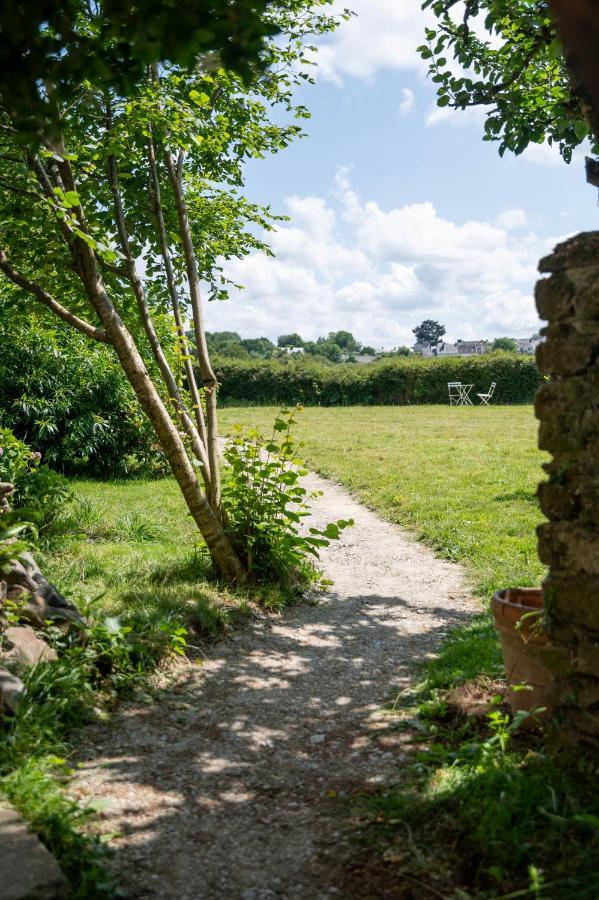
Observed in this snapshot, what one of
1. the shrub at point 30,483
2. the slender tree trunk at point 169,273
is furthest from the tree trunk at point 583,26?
the shrub at point 30,483

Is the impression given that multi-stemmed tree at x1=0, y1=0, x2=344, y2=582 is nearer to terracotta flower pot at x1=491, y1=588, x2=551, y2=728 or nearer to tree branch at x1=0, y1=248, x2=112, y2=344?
tree branch at x1=0, y1=248, x2=112, y2=344

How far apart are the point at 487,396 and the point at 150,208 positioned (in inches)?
945

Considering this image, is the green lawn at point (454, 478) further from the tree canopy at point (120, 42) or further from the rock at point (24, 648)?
the tree canopy at point (120, 42)

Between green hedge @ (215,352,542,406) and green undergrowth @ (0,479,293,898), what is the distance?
22.7 m

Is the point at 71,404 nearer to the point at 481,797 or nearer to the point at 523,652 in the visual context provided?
the point at 523,652

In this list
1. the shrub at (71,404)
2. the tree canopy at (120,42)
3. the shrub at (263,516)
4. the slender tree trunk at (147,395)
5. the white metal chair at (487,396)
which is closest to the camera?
the tree canopy at (120,42)

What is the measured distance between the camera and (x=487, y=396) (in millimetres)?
28469

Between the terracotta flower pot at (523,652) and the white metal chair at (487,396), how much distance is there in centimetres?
2563

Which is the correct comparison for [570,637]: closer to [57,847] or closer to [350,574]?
[57,847]

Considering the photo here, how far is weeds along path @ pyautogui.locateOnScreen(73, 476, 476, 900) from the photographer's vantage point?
105 inches

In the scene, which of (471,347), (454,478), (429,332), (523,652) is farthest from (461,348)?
(523,652)

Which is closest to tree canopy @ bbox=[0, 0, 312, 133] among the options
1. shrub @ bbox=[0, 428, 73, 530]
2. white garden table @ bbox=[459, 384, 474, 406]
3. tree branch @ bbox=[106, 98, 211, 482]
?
tree branch @ bbox=[106, 98, 211, 482]

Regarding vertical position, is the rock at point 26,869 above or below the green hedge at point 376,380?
below

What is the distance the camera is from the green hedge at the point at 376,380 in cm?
2950
